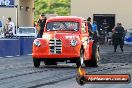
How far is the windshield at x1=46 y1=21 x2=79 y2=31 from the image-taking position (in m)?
17.8

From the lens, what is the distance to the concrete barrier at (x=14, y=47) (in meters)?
25.5

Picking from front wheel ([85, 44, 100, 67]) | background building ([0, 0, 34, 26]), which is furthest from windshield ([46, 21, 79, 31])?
background building ([0, 0, 34, 26])

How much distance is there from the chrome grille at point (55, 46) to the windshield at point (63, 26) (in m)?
1.03

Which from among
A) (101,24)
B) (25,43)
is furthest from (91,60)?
(101,24)

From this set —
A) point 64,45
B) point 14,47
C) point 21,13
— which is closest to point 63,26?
point 64,45

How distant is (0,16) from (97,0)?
10.2 meters

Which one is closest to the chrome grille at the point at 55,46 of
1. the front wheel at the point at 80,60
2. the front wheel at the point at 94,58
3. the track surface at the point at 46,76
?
the track surface at the point at 46,76

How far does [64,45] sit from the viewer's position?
16.7 m

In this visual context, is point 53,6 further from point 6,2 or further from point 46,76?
point 46,76

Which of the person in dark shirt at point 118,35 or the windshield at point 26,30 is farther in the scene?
the windshield at point 26,30

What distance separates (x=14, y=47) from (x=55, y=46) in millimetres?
10350

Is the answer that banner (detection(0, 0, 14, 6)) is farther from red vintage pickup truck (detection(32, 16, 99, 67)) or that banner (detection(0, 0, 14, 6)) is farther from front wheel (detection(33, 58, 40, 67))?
front wheel (detection(33, 58, 40, 67))

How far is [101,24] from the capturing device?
5391 cm

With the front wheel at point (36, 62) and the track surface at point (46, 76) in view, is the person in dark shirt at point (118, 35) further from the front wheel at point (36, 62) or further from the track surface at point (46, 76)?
the front wheel at point (36, 62)
